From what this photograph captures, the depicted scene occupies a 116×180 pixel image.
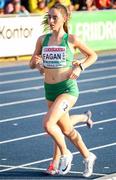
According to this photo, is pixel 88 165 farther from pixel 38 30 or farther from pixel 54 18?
pixel 38 30

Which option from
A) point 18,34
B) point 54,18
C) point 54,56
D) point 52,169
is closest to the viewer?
point 54,18

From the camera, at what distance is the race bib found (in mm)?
8570

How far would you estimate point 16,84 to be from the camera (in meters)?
17.0

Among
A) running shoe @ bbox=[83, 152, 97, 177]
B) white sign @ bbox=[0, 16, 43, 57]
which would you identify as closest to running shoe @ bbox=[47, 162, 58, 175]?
running shoe @ bbox=[83, 152, 97, 177]

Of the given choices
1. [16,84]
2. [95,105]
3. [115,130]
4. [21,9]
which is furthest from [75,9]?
[115,130]

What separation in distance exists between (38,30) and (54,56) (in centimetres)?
1372

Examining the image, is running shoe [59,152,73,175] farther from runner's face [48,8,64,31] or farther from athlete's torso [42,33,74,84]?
runner's face [48,8,64,31]

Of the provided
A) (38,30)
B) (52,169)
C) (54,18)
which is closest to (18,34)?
(38,30)

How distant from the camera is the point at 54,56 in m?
8.57

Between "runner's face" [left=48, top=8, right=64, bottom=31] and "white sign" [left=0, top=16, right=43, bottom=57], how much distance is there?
41.1 feet

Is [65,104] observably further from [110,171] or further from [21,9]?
[21,9]

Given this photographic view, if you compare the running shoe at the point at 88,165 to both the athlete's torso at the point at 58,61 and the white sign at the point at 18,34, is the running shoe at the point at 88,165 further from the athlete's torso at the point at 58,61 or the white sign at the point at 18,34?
the white sign at the point at 18,34

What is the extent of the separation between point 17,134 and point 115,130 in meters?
1.47

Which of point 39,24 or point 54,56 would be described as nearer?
point 54,56
